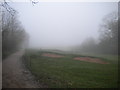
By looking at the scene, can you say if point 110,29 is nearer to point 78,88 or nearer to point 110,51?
point 110,51

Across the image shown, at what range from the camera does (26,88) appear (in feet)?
19.5

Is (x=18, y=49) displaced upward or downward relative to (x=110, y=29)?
downward

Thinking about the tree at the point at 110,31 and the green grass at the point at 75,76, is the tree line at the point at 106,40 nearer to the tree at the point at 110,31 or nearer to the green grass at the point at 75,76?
the tree at the point at 110,31

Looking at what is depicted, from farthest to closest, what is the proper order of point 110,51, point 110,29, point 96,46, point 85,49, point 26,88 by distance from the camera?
point 110,29
point 110,51
point 96,46
point 85,49
point 26,88

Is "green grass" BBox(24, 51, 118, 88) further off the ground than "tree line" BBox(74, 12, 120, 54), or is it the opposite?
"tree line" BBox(74, 12, 120, 54)

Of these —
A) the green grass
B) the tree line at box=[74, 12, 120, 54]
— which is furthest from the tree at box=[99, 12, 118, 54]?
the green grass

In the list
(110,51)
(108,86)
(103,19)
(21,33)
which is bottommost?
(108,86)

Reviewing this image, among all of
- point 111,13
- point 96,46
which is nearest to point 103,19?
point 111,13

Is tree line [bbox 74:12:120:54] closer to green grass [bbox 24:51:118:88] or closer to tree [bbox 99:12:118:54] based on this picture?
tree [bbox 99:12:118:54]

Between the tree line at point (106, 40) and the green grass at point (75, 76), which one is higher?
the tree line at point (106, 40)

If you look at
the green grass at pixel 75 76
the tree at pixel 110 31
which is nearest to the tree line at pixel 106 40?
the tree at pixel 110 31

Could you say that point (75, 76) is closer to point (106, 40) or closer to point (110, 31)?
point (106, 40)

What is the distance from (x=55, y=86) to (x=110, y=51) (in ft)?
46.8

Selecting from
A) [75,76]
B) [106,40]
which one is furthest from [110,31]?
[75,76]
